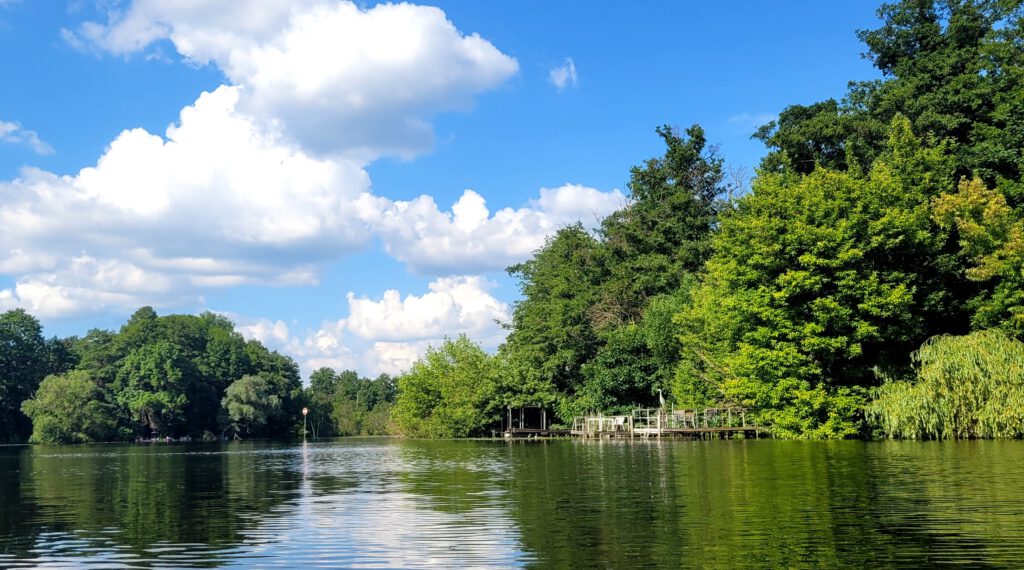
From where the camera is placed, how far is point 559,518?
622 inches

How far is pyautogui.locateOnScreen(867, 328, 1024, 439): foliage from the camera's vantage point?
39.9m

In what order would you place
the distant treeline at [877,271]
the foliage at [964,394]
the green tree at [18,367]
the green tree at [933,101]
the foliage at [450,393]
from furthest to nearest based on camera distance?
the green tree at [18,367] < the foliage at [450,393] < the green tree at [933,101] < the distant treeline at [877,271] < the foliage at [964,394]

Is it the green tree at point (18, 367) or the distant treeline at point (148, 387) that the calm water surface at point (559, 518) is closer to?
the distant treeline at point (148, 387)

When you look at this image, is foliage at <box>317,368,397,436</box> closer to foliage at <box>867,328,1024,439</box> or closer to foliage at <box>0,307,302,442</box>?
foliage at <box>0,307,302,442</box>

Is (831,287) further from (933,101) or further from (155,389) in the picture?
(155,389)

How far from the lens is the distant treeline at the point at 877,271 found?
1731 inches

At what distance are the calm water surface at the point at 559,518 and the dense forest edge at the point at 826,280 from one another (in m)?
17.4

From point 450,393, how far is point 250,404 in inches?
2237

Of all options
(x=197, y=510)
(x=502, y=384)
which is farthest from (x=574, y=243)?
(x=197, y=510)

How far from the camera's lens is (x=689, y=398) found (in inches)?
2506

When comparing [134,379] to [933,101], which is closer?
[933,101]

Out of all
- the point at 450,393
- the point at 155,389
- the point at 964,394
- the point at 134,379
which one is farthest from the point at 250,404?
the point at 964,394

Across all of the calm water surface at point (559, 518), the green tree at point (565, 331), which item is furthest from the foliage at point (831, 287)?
the green tree at point (565, 331)

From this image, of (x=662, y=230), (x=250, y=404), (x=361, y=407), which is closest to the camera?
(x=662, y=230)
